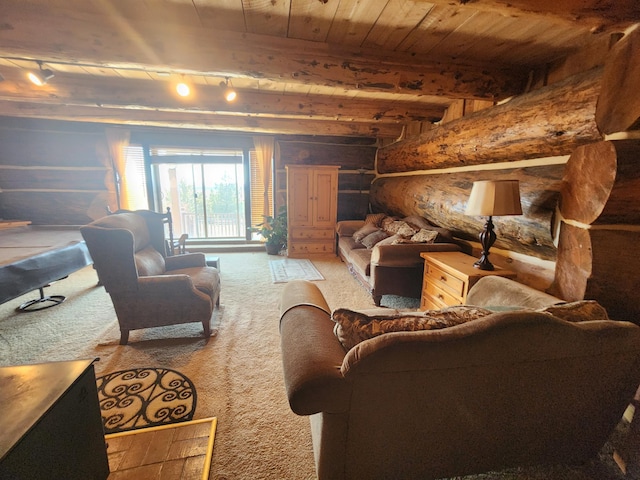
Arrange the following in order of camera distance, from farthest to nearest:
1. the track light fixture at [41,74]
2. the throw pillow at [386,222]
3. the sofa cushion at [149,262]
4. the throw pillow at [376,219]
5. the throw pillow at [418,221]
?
the throw pillow at [376,219], the throw pillow at [386,222], the throw pillow at [418,221], the track light fixture at [41,74], the sofa cushion at [149,262]

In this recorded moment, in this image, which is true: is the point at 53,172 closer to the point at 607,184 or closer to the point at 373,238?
the point at 373,238

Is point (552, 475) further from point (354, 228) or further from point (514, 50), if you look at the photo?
point (354, 228)

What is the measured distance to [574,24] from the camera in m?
1.47

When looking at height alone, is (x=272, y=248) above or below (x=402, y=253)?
below

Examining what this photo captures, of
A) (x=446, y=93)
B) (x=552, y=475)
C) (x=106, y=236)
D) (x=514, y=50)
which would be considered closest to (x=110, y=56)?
(x=106, y=236)

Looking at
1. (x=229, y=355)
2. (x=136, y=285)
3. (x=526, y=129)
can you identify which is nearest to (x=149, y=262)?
(x=136, y=285)

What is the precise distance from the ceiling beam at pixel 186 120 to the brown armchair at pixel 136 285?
2357 millimetres

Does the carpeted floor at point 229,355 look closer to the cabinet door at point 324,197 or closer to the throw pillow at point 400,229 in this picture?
the throw pillow at point 400,229

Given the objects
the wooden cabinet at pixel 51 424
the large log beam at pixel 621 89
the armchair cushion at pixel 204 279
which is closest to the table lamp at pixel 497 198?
the large log beam at pixel 621 89

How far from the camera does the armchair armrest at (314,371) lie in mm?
896

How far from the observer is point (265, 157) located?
537 cm

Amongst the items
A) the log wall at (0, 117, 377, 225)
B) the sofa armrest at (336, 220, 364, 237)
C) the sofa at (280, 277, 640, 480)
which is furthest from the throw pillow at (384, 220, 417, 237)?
the log wall at (0, 117, 377, 225)

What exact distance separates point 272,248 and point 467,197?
355 centimetres

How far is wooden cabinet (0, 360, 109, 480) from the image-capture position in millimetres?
807
